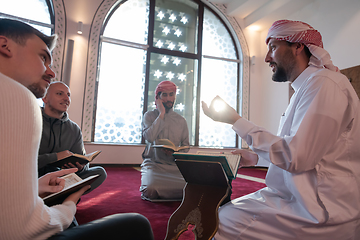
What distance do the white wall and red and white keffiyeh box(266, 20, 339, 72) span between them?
139 inches

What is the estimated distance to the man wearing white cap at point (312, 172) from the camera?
101 centimetres

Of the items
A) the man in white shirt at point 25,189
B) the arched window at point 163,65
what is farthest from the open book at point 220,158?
the arched window at point 163,65

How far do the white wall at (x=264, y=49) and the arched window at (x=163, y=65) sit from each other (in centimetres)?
33

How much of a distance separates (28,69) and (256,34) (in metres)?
6.60

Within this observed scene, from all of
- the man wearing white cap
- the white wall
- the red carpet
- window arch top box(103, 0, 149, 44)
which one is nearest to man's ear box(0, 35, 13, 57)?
the man wearing white cap

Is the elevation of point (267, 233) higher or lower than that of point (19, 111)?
lower

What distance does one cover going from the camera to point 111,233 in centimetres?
70

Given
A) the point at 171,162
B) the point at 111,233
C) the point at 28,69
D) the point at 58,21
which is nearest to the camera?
the point at 111,233

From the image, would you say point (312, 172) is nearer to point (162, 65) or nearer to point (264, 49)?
A: point (162, 65)

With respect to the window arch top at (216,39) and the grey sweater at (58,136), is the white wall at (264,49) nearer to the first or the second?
the window arch top at (216,39)

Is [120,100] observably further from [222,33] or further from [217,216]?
[217,216]

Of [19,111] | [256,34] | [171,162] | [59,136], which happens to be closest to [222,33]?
[256,34]

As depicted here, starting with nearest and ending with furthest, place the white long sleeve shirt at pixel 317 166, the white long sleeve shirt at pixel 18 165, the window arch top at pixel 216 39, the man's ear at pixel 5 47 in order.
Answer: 1. the white long sleeve shirt at pixel 18 165
2. the man's ear at pixel 5 47
3. the white long sleeve shirt at pixel 317 166
4. the window arch top at pixel 216 39

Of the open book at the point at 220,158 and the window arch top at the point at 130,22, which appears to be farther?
the window arch top at the point at 130,22
